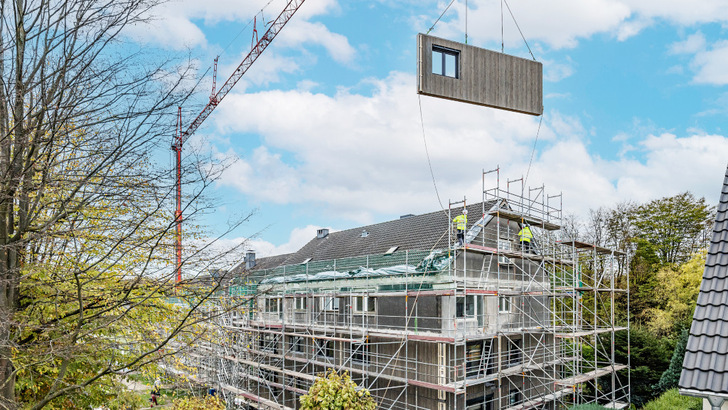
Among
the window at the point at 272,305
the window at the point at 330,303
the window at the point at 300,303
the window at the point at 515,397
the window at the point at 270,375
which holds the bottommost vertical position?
the window at the point at 270,375

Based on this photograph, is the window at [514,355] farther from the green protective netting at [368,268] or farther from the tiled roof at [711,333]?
the tiled roof at [711,333]

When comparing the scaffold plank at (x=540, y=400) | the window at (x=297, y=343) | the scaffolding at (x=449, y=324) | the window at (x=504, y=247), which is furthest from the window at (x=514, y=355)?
the window at (x=297, y=343)

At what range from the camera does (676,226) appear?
35.7 meters

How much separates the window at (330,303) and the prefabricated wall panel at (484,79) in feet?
36.0

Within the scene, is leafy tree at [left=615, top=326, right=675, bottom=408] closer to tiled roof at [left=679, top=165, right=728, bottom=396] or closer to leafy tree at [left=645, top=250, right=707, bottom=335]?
leafy tree at [left=645, top=250, right=707, bottom=335]

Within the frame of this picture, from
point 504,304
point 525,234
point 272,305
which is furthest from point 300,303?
point 525,234

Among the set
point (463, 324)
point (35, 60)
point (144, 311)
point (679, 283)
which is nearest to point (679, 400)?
point (463, 324)

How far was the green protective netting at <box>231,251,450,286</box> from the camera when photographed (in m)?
16.9

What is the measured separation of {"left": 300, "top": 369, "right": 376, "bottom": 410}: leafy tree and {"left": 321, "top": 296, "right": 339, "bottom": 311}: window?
6055mm

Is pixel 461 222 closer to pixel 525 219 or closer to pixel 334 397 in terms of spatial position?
pixel 525 219

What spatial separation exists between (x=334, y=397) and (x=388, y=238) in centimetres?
961

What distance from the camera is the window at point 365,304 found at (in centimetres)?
1920

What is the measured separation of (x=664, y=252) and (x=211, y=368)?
2998 cm

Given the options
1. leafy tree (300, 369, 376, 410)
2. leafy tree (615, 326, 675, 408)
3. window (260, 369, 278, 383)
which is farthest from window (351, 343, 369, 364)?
leafy tree (615, 326, 675, 408)
